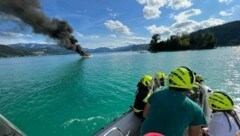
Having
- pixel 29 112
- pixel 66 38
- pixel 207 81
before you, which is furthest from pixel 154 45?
pixel 29 112

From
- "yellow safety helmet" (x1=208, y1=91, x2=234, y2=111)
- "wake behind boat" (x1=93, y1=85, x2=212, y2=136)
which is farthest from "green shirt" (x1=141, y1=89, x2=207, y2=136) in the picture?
"wake behind boat" (x1=93, y1=85, x2=212, y2=136)

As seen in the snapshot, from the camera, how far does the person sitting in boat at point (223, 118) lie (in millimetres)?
3938

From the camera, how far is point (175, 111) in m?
3.14

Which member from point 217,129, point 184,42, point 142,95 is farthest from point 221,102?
point 184,42

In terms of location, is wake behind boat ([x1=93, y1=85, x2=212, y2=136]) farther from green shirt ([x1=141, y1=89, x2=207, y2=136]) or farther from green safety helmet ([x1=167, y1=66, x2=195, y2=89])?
green safety helmet ([x1=167, y1=66, x2=195, y2=89])

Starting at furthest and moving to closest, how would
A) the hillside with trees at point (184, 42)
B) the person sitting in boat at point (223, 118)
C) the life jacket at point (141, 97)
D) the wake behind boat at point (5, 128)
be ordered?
the hillside with trees at point (184, 42) < the life jacket at point (141, 97) < the wake behind boat at point (5, 128) < the person sitting in boat at point (223, 118)

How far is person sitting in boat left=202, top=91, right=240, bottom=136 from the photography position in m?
3.94

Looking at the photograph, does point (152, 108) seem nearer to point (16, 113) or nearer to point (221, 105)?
→ point (221, 105)

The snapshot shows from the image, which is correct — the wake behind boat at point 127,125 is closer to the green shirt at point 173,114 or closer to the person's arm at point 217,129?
the person's arm at point 217,129

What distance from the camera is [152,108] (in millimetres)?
3393

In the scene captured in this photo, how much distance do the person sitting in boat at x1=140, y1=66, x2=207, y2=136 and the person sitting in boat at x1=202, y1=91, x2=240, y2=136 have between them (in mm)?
860

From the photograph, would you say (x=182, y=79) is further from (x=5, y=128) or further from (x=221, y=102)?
(x=5, y=128)

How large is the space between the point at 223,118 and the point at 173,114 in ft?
4.74

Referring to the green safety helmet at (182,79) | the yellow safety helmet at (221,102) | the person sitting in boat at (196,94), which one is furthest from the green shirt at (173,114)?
the person sitting in boat at (196,94)
